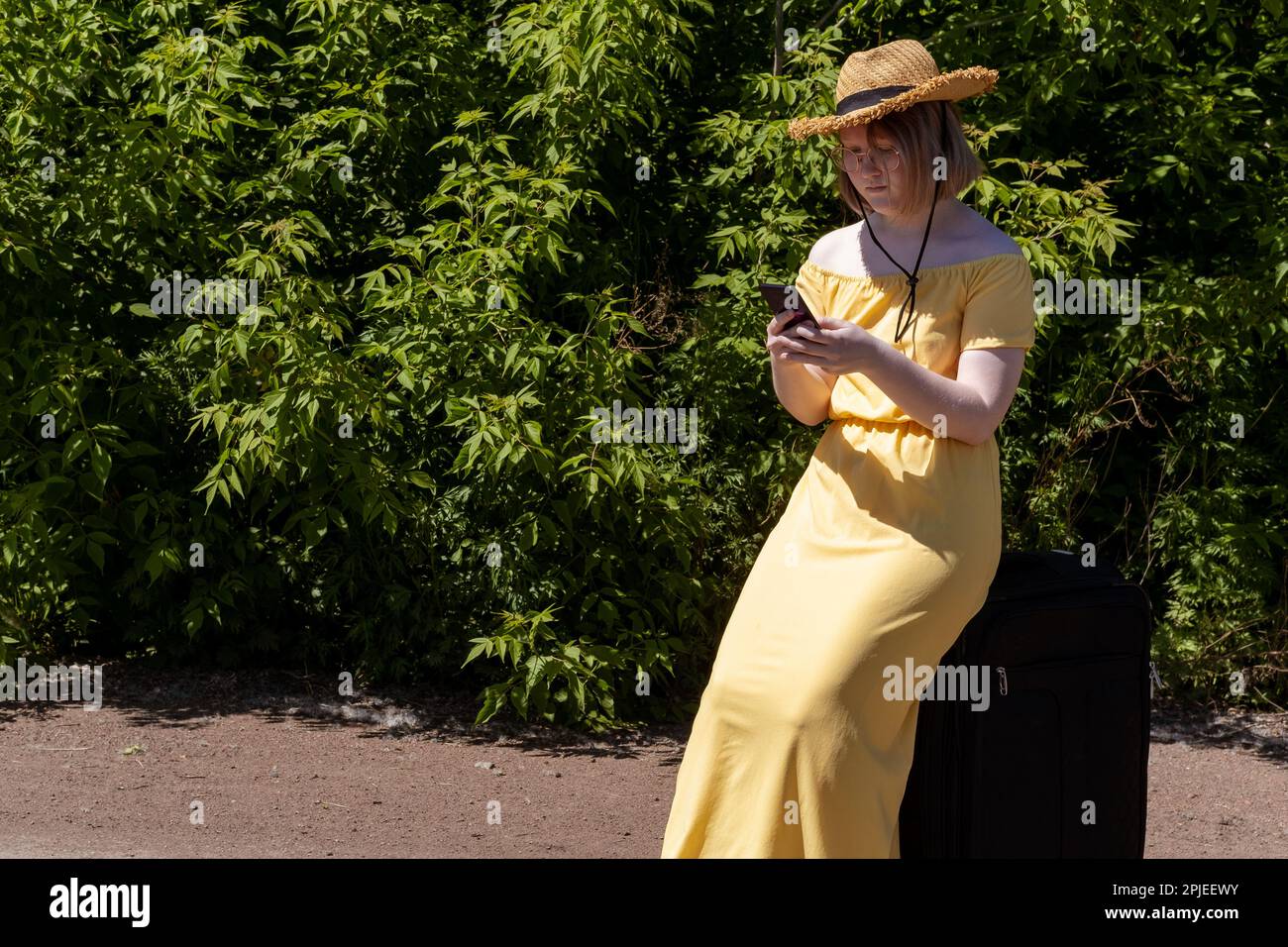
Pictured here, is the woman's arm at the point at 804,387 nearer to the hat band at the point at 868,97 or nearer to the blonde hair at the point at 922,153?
the blonde hair at the point at 922,153

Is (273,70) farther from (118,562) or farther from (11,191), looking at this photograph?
(118,562)

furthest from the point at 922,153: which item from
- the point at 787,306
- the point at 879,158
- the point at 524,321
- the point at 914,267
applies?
the point at 524,321

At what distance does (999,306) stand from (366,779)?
11.4 feet

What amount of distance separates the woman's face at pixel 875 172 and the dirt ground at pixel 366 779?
8.75 ft

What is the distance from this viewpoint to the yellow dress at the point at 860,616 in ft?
9.25

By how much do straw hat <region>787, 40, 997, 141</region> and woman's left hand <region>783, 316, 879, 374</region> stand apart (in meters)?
0.50

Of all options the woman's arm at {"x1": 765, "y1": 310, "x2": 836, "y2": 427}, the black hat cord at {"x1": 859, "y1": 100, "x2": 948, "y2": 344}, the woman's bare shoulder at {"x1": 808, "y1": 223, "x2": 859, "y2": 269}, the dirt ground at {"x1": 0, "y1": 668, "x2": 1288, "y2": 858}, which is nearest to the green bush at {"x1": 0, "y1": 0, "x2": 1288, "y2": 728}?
the dirt ground at {"x1": 0, "y1": 668, "x2": 1288, "y2": 858}

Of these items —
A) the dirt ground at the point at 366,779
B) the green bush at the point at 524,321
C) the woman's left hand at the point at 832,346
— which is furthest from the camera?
the green bush at the point at 524,321

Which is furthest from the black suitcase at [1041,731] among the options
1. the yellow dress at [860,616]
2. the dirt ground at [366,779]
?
the dirt ground at [366,779]

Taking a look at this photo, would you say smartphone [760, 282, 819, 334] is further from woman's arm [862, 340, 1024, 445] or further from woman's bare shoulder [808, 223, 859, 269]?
woman's bare shoulder [808, 223, 859, 269]

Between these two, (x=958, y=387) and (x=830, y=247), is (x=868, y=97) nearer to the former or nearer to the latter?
(x=830, y=247)

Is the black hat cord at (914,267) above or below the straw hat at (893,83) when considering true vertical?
below

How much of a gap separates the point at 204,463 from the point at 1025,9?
12.9 feet

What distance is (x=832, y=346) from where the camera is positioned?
267cm
